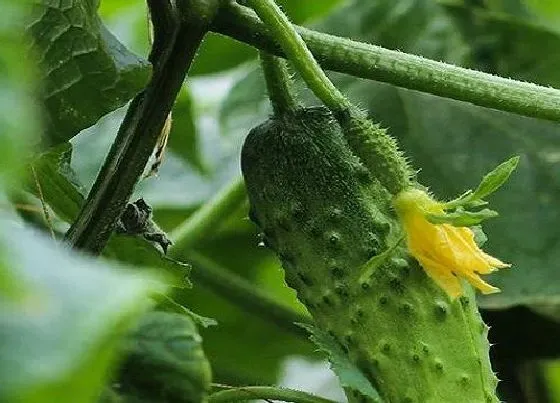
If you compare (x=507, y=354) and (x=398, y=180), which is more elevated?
(x=507, y=354)

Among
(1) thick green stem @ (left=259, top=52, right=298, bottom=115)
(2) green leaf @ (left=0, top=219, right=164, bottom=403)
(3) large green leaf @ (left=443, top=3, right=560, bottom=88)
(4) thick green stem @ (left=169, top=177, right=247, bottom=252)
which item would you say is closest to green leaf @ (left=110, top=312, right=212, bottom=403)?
(2) green leaf @ (left=0, top=219, right=164, bottom=403)

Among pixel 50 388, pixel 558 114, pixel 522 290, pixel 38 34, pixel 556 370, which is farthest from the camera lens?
pixel 556 370

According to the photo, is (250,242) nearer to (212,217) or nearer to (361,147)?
(212,217)

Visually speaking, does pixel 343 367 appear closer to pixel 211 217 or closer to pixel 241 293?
pixel 211 217

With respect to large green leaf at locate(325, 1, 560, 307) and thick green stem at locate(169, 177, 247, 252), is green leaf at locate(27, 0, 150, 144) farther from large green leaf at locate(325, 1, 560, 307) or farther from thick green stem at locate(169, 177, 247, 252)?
large green leaf at locate(325, 1, 560, 307)

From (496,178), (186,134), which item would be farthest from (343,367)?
(186,134)

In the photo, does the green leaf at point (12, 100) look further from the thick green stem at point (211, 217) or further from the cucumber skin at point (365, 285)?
the thick green stem at point (211, 217)

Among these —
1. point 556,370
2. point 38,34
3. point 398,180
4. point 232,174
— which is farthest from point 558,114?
point 556,370

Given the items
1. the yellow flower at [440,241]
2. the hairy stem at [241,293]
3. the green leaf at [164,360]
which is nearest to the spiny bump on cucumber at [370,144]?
the yellow flower at [440,241]
